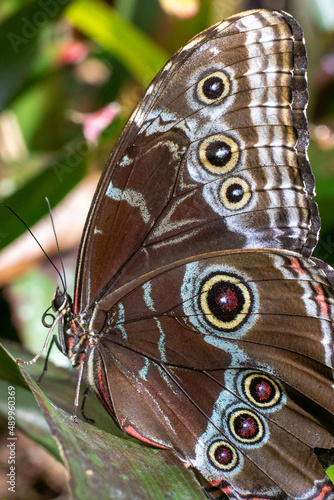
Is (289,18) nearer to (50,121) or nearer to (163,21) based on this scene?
(163,21)

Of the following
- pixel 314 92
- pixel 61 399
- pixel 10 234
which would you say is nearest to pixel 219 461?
pixel 61 399

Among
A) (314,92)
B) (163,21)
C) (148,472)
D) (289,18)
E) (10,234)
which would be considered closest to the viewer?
(148,472)

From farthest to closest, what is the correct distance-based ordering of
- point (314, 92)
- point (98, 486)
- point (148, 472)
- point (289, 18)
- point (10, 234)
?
1. point (314, 92)
2. point (10, 234)
3. point (289, 18)
4. point (148, 472)
5. point (98, 486)

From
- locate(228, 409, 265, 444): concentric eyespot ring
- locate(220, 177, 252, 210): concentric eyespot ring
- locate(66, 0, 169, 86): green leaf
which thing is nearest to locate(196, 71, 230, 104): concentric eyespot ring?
locate(220, 177, 252, 210): concentric eyespot ring

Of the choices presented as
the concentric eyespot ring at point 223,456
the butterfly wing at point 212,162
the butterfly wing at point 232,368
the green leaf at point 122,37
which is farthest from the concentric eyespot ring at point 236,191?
the green leaf at point 122,37

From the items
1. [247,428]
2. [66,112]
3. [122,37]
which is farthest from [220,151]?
→ [66,112]

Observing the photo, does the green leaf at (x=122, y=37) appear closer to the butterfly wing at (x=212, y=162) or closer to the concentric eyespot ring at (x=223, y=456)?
the butterfly wing at (x=212, y=162)
